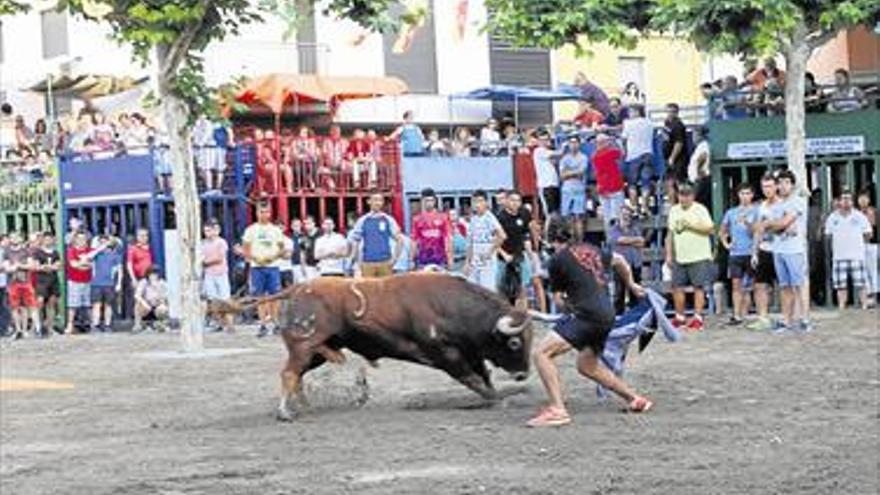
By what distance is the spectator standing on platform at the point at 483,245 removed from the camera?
2045cm

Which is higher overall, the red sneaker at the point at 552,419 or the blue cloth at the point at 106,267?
the blue cloth at the point at 106,267

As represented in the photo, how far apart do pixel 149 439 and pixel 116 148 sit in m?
16.1

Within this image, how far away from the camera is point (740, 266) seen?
20031 mm

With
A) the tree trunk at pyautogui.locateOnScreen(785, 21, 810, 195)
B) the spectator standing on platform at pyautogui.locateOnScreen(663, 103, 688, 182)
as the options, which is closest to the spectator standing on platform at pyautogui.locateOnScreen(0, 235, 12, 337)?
the spectator standing on platform at pyautogui.locateOnScreen(663, 103, 688, 182)

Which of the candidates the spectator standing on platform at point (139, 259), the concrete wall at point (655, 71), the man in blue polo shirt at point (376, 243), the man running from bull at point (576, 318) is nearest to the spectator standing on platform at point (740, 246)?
the man in blue polo shirt at point (376, 243)

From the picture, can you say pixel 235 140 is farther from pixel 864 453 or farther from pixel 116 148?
pixel 864 453

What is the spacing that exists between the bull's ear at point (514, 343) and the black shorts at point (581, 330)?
39.0 inches

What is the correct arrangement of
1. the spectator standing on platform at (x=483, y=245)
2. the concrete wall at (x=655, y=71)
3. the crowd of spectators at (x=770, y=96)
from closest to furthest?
1. the spectator standing on platform at (x=483, y=245)
2. the crowd of spectators at (x=770, y=96)
3. the concrete wall at (x=655, y=71)

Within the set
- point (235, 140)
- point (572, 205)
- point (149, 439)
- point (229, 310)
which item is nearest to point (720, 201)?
point (572, 205)

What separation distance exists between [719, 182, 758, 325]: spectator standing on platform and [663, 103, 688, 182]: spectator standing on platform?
3433 mm

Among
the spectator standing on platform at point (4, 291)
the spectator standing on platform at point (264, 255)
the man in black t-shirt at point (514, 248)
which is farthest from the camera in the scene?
the spectator standing on platform at point (4, 291)

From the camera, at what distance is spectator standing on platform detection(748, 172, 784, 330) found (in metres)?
17.9

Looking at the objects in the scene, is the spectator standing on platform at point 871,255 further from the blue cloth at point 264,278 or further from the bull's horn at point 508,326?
the bull's horn at point 508,326

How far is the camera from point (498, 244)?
67.2 feet
